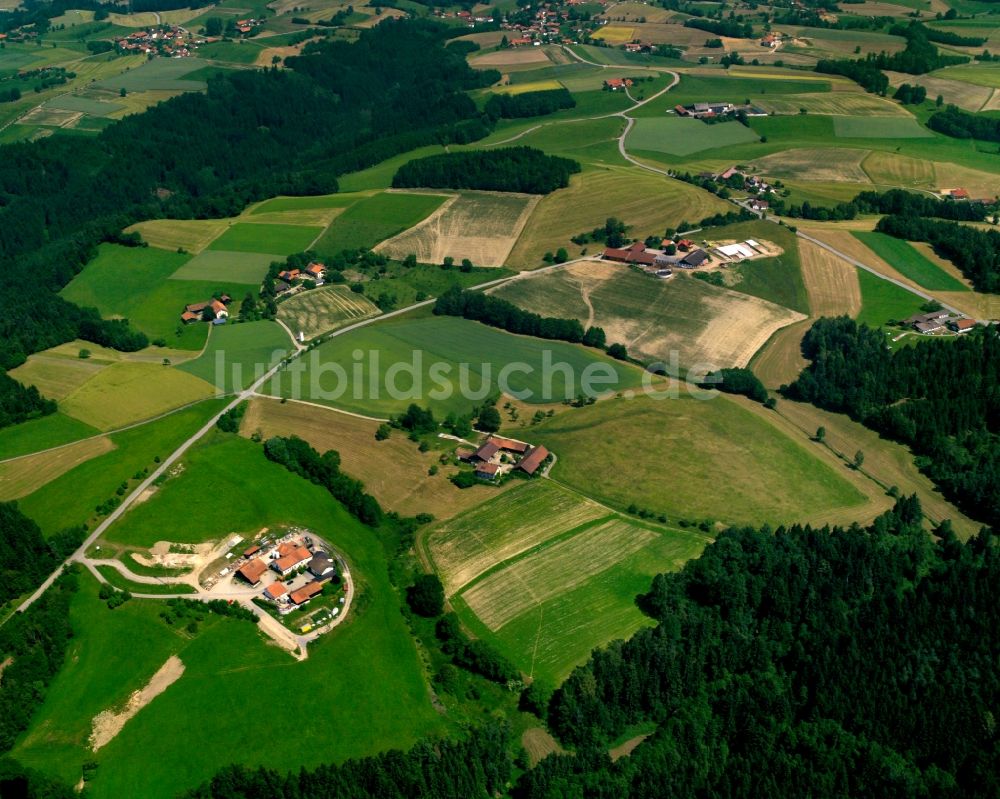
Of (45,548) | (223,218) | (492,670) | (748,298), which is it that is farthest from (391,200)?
(492,670)

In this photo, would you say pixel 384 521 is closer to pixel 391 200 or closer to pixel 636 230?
pixel 636 230

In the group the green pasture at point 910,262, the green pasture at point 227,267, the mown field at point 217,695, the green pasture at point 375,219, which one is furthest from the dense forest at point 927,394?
the green pasture at point 227,267

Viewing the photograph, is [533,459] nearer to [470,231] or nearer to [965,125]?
[470,231]

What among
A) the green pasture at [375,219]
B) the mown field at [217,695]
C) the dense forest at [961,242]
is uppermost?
the dense forest at [961,242]

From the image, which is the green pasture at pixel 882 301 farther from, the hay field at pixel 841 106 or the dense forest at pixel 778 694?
the hay field at pixel 841 106

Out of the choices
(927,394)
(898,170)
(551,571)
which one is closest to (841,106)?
(898,170)

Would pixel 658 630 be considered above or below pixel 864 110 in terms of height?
below
